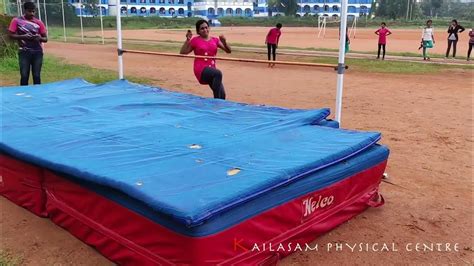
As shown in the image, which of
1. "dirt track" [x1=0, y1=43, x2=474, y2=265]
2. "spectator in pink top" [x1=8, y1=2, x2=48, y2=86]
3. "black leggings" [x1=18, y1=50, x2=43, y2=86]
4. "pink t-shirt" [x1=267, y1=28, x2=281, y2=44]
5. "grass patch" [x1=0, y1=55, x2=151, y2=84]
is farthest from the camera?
A: "pink t-shirt" [x1=267, y1=28, x2=281, y2=44]

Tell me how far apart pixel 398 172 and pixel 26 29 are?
18.4 feet

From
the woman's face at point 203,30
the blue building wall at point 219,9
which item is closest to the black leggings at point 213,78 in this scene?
the woman's face at point 203,30

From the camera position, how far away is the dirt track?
122 inches

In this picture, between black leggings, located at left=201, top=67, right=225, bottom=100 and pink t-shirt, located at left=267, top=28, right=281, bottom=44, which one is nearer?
black leggings, located at left=201, top=67, right=225, bottom=100

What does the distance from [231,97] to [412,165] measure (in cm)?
468

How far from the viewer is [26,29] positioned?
6973 millimetres

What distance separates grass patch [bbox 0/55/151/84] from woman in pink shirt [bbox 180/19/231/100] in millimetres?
4923

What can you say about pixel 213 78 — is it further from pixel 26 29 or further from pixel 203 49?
pixel 26 29

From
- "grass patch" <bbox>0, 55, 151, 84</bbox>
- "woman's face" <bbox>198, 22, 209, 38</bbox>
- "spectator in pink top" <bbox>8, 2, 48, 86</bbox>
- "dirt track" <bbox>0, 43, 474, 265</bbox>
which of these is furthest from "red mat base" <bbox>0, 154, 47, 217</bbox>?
"grass patch" <bbox>0, 55, 151, 84</bbox>

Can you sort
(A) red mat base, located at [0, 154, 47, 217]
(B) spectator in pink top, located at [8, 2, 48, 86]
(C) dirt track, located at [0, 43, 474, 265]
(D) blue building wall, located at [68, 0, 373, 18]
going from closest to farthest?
(C) dirt track, located at [0, 43, 474, 265]
(A) red mat base, located at [0, 154, 47, 217]
(B) spectator in pink top, located at [8, 2, 48, 86]
(D) blue building wall, located at [68, 0, 373, 18]

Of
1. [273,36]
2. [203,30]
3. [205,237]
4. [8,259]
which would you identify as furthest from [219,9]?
[205,237]

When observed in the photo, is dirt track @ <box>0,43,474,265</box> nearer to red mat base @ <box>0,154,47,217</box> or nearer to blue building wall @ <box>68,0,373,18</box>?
red mat base @ <box>0,154,47,217</box>

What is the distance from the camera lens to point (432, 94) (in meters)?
9.50

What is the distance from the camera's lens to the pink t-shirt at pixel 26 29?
696cm
